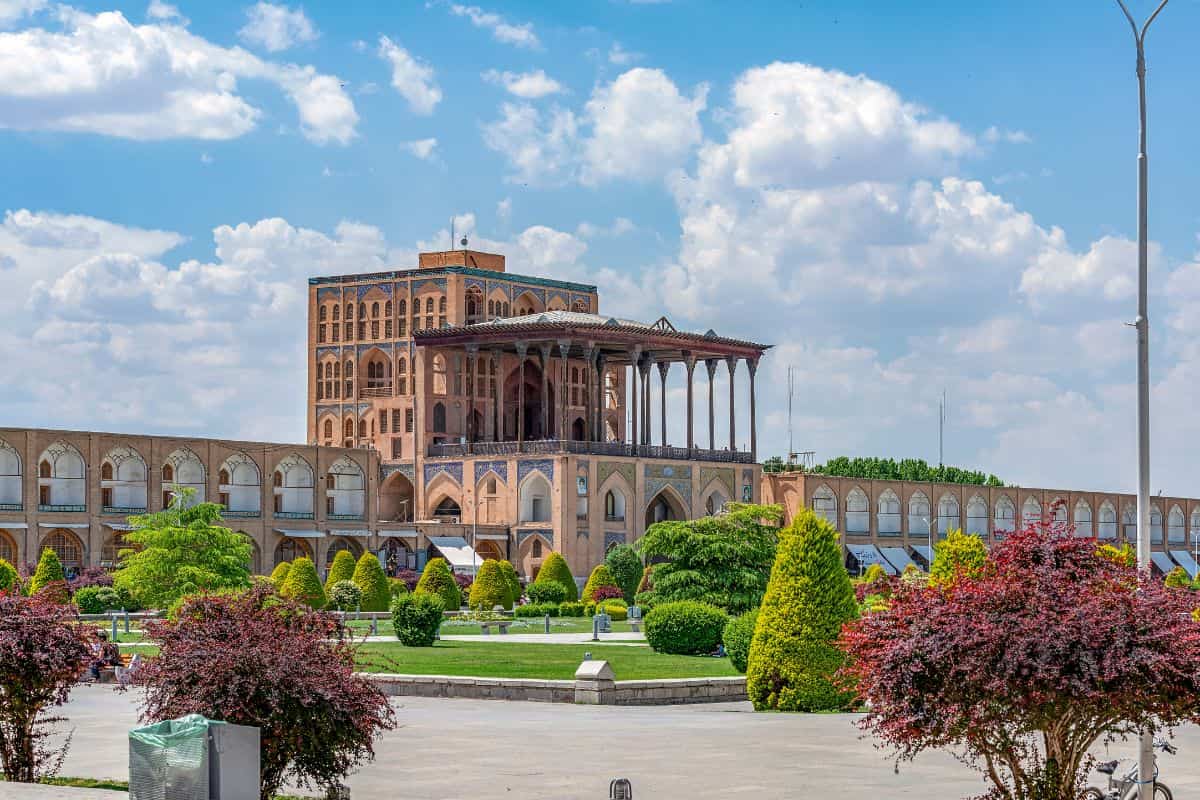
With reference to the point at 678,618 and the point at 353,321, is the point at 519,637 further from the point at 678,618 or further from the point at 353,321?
the point at 353,321

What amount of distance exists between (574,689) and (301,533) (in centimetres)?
4518

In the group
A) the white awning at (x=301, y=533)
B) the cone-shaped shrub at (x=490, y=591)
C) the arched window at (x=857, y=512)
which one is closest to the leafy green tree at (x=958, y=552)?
the cone-shaped shrub at (x=490, y=591)

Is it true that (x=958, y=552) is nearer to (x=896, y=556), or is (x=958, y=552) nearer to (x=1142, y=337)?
(x=1142, y=337)

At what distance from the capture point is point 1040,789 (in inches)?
463

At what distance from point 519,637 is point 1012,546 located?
31.8 metres

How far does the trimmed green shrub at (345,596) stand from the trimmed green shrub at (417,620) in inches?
623

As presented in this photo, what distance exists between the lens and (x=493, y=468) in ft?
245

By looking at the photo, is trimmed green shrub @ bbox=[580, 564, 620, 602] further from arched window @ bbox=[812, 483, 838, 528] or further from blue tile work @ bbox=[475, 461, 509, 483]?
arched window @ bbox=[812, 483, 838, 528]

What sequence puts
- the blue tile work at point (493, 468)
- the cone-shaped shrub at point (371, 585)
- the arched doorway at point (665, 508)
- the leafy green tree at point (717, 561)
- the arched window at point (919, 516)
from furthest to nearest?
1. the arched window at point (919, 516)
2. the arched doorway at point (665, 508)
3. the blue tile work at point (493, 468)
4. the cone-shaped shrub at point (371, 585)
5. the leafy green tree at point (717, 561)

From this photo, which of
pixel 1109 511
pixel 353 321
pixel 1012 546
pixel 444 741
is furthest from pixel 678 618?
pixel 1109 511

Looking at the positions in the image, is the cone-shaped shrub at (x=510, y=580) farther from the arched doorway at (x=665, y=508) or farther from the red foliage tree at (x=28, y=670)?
the red foliage tree at (x=28, y=670)

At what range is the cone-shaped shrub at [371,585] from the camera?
5399cm

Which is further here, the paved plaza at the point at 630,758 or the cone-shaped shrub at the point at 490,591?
the cone-shaped shrub at the point at 490,591

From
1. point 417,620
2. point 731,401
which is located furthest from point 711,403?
point 417,620
